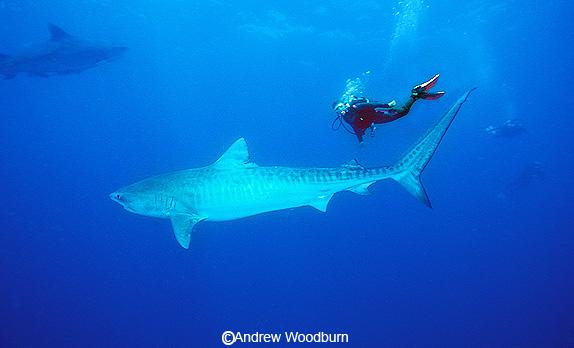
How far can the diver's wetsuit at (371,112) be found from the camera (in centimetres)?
518

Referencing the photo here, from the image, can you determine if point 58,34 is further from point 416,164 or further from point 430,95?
point 430,95

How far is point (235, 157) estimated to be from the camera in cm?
727

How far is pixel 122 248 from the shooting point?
83.6 feet

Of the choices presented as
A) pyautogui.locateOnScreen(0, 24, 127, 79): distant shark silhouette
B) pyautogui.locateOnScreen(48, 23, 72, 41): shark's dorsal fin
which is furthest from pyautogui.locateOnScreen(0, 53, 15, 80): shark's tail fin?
pyautogui.locateOnScreen(48, 23, 72, 41): shark's dorsal fin

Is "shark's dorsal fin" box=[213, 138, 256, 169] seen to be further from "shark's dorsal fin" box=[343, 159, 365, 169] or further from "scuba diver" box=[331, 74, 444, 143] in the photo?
"scuba diver" box=[331, 74, 444, 143]

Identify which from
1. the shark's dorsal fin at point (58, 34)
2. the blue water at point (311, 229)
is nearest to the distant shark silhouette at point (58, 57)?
the shark's dorsal fin at point (58, 34)

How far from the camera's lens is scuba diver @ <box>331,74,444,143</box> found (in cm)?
502

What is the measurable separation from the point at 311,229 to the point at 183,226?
19.7 metres

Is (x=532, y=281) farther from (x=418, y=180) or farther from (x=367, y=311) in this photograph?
(x=418, y=180)

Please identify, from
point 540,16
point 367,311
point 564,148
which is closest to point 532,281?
point 367,311

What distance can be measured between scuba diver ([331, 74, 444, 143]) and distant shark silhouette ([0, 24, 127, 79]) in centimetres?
1484

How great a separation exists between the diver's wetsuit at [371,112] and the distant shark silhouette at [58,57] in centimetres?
1490

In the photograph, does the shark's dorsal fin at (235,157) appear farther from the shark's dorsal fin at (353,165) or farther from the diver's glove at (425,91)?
the diver's glove at (425,91)

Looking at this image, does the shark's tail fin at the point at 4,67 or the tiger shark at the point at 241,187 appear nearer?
the tiger shark at the point at 241,187
